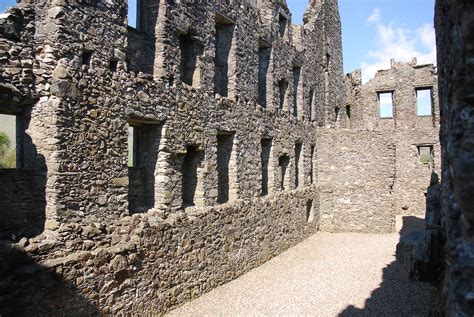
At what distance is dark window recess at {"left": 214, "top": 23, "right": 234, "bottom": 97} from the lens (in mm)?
11109

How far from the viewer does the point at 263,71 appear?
13.5 metres

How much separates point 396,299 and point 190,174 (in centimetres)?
569

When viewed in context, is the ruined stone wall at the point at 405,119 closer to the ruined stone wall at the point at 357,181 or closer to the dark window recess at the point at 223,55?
the ruined stone wall at the point at 357,181

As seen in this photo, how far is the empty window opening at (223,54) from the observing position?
1111 cm

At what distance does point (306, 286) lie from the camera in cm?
1000

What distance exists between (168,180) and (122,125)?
1691 mm

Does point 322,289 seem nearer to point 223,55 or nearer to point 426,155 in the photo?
point 223,55

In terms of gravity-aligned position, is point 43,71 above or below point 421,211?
above

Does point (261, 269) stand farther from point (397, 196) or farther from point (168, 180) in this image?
point (397, 196)

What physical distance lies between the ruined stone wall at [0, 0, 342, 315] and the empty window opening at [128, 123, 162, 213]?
25mm

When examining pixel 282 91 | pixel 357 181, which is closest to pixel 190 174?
pixel 282 91

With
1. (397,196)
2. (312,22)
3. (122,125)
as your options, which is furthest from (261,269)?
(397,196)

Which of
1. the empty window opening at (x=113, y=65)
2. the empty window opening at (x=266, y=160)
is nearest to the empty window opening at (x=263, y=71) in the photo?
the empty window opening at (x=266, y=160)

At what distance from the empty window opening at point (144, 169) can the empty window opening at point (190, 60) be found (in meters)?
1.84
